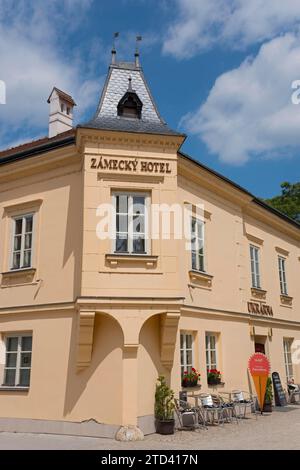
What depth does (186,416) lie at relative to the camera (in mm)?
12266

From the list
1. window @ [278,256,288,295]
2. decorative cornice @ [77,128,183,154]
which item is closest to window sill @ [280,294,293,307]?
window @ [278,256,288,295]

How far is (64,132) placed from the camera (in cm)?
1791

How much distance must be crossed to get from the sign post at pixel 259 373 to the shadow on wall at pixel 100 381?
17.0ft

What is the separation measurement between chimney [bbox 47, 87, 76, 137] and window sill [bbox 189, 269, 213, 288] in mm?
7918

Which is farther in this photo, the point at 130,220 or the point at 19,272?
the point at 19,272

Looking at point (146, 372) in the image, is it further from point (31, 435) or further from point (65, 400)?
point (31, 435)

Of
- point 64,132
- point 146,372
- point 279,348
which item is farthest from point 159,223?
point 279,348

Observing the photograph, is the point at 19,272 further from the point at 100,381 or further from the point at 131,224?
the point at 100,381

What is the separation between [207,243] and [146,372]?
478 cm

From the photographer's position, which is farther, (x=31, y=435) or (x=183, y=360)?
(x=183, y=360)

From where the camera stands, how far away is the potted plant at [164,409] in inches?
451

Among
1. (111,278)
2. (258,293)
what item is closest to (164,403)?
(111,278)

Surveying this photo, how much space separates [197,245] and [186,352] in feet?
10.2

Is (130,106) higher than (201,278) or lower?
higher
